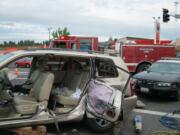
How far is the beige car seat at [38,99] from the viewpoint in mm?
6426

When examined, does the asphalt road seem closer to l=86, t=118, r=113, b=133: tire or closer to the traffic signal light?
l=86, t=118, r=113, b=133: tire

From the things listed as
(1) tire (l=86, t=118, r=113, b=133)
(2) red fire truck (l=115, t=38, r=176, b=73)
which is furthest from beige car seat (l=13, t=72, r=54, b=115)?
(2) red fire truck (l=115, t=38, r=176, b=73)

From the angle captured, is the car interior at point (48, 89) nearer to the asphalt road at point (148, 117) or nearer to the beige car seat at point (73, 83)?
the beige car seat at point (73, 83)

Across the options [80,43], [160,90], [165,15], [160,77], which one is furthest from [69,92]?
[165,15]

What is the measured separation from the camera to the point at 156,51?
76.0 feet

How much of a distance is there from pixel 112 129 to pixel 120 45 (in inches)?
624

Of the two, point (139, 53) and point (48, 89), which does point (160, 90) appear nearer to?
point (48, 89)

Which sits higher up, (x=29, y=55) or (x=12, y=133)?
(x=29, y=55)

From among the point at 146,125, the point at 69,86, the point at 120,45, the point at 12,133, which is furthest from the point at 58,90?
the point at 120,45

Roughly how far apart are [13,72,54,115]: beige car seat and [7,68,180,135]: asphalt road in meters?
0.78

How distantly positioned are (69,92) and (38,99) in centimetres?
82

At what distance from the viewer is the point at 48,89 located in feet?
21.5

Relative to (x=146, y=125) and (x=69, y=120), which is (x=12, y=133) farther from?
(x=146, y=125)

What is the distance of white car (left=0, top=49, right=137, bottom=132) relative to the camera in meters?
6.12
